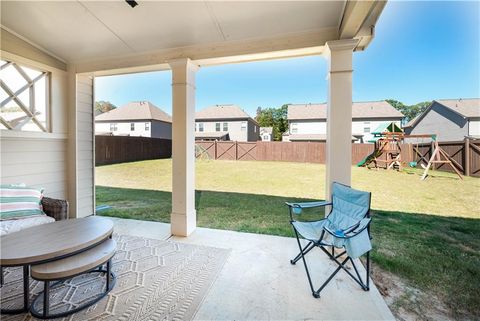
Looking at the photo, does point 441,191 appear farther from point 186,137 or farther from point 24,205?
point 24,205

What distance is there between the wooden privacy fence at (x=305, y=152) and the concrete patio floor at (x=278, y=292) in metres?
8.96

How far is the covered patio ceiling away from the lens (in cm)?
217

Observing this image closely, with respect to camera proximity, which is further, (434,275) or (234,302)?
(434,275)

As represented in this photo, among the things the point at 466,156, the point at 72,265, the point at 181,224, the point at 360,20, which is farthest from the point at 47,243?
the point at 466,156

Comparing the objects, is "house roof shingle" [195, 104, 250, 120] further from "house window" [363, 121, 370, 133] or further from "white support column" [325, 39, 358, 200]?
"white support column" [325, 39, 358, 200]

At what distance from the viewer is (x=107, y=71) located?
10.7ft

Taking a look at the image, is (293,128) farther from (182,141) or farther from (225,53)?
(182,141)

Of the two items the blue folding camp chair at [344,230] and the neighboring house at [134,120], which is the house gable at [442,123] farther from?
the neighboring house at [134,120]

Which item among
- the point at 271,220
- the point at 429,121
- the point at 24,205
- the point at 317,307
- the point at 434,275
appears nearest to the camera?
the point at 317,307

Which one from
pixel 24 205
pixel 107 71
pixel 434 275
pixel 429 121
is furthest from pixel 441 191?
pixel 429 121

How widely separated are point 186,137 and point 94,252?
162 cm

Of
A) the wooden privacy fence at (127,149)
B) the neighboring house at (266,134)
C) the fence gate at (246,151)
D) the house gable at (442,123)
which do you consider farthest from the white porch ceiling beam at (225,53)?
the neighboring house at (266,134)

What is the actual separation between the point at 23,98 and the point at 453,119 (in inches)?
846

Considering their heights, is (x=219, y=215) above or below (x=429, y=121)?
below
